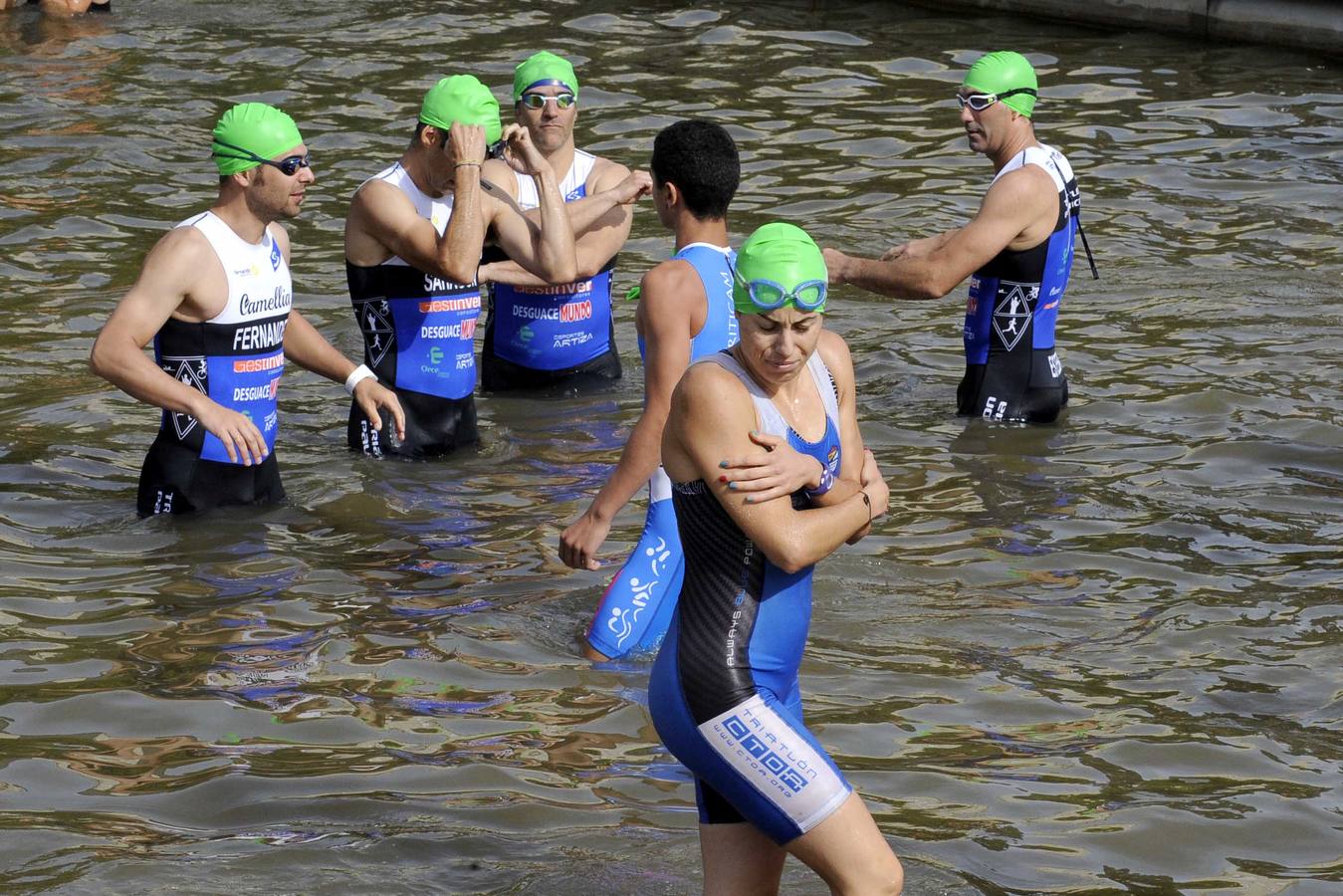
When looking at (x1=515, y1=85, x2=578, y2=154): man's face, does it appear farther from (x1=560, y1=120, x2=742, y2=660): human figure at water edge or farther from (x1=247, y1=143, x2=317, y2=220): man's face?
(x1=560, y1=120, x2=742, y2=660): human figure at water edge

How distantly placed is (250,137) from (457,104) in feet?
3.90

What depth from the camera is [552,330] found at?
8914 mm

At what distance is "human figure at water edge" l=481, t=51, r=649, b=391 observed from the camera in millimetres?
8406

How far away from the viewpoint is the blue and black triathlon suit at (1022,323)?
8.02 metres

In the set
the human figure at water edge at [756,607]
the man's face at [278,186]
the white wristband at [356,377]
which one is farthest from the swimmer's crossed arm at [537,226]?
the human figure at water edge at [756,607]

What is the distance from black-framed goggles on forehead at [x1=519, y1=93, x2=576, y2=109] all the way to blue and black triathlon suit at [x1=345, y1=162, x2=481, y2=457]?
2.68 feet

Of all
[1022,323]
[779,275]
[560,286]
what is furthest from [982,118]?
[779,275]

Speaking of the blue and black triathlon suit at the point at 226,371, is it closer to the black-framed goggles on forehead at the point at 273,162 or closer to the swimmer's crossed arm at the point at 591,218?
the black-framed goggles on forehead at the point at 273,162

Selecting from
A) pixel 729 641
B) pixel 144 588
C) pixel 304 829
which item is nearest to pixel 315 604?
pixel 144 588

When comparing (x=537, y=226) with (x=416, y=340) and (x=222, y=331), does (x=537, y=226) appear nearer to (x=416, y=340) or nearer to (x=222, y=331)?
(x=416, y=340)

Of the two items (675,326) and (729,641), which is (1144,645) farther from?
(729,641)

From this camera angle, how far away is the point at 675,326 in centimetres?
535

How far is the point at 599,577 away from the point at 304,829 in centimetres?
226

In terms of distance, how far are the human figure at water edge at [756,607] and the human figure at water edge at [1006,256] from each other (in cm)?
355
